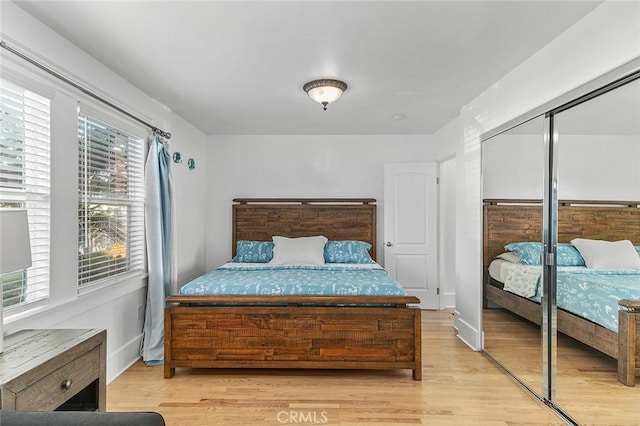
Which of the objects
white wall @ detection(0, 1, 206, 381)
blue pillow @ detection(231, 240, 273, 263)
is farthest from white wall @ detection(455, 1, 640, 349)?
white wall @ detection(0, 1, 206, 381)

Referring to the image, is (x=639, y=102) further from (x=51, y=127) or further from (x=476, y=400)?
(x=51, y=127)

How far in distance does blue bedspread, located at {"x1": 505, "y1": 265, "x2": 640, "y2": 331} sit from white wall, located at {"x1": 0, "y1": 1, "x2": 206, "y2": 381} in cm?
327

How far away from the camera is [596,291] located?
2.08 meters

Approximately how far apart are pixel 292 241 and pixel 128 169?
78.6 inches

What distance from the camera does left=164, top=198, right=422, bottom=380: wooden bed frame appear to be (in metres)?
2.87

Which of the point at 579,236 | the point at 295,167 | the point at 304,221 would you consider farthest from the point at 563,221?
the point at 295,167

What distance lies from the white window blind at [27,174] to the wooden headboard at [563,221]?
326cm

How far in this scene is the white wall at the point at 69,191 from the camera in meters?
2.02

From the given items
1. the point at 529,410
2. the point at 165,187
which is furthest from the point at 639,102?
the point at 165,187

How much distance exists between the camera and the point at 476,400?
2547mm

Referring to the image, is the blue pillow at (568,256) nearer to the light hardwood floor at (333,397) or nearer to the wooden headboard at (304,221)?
the light hardwood floor at (333,397)

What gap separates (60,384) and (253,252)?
9.59ft

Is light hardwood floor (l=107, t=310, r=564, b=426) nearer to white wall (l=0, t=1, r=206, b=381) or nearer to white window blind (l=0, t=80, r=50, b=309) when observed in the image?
white wall (l=0, t=1, r=206, b=381)

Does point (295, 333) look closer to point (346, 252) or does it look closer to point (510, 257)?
point (346, 252)
